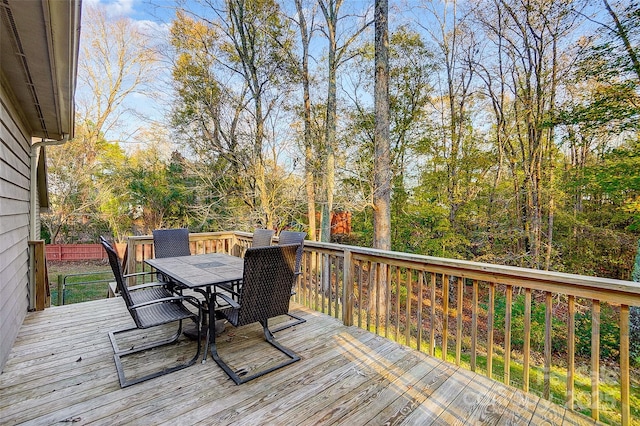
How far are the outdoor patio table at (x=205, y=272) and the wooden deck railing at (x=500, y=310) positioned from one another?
3.57ft

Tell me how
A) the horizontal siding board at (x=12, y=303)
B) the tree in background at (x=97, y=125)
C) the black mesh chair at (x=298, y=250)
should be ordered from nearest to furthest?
the horizontal siding board at (x=12, y=303) < the black mesh chair at (x=298, y=250) < the tree in background at (x=97, y=125)

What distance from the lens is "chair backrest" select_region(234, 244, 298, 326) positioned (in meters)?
2.32

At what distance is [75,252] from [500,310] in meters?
13.6

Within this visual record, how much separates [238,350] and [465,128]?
855 centimetres

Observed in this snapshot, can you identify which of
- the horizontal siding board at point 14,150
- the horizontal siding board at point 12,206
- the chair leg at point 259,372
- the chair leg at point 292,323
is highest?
the horizontal siding board at point 14,150

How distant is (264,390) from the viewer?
2.15 metres

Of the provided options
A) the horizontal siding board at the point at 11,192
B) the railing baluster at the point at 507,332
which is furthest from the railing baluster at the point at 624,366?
the horizontal siding board at the point at 11,192

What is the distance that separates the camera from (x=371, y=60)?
29.2ft

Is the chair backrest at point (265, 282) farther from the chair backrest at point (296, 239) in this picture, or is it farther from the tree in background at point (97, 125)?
the tree in background at point (97, 125)

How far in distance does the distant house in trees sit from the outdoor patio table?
121 cm

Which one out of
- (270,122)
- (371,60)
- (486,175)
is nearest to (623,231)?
(486,175)

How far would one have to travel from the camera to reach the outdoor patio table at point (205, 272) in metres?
2.59

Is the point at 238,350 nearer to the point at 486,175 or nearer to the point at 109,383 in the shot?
the point at 109,383

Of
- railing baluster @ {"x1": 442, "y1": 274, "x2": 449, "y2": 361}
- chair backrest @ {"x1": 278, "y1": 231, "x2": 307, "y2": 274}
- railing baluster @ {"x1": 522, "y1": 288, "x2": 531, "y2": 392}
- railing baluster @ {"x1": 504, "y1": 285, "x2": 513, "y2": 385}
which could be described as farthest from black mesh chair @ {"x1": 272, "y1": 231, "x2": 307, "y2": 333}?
railing baluster @ {"x1": 522, "y1": 288, "x2": 531, "y2": 392}
